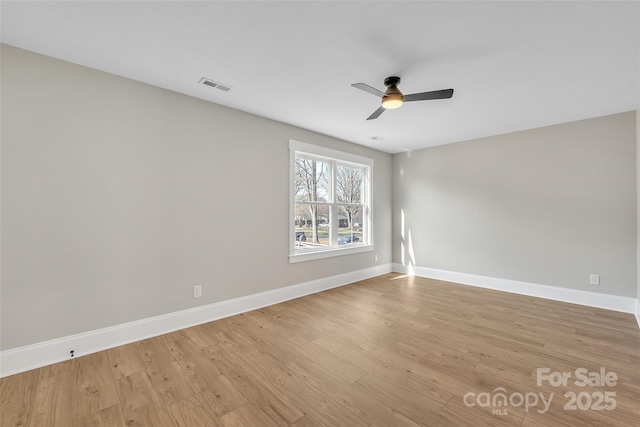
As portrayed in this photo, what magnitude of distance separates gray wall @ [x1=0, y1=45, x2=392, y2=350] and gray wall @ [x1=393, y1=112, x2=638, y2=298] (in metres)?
3.27

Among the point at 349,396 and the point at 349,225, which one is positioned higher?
the point at 349,225

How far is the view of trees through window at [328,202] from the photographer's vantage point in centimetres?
421

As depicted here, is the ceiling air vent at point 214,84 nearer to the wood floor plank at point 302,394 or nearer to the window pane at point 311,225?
the window pane at point 311,225

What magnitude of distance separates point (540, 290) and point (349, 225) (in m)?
3.14

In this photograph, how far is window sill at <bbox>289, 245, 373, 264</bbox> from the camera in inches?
157

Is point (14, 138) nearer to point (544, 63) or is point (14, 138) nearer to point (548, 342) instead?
point (544, 63)

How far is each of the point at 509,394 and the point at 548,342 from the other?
3.90ft

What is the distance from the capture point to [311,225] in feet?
14.3

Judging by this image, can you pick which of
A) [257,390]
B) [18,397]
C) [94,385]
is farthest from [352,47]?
[18,397]

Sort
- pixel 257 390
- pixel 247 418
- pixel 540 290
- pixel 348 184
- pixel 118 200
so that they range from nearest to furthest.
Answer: pixel 247 418 < pixel 257 390 < pixel 118 200 < pixel 540 290 < pixel 348 184

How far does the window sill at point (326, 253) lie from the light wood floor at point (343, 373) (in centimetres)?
91

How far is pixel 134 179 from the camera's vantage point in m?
2.61

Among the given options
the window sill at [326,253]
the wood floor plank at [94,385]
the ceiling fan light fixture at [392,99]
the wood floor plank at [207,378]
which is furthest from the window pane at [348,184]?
the wood floor plank at [94,385]

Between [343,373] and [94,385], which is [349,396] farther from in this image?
[94,385]
